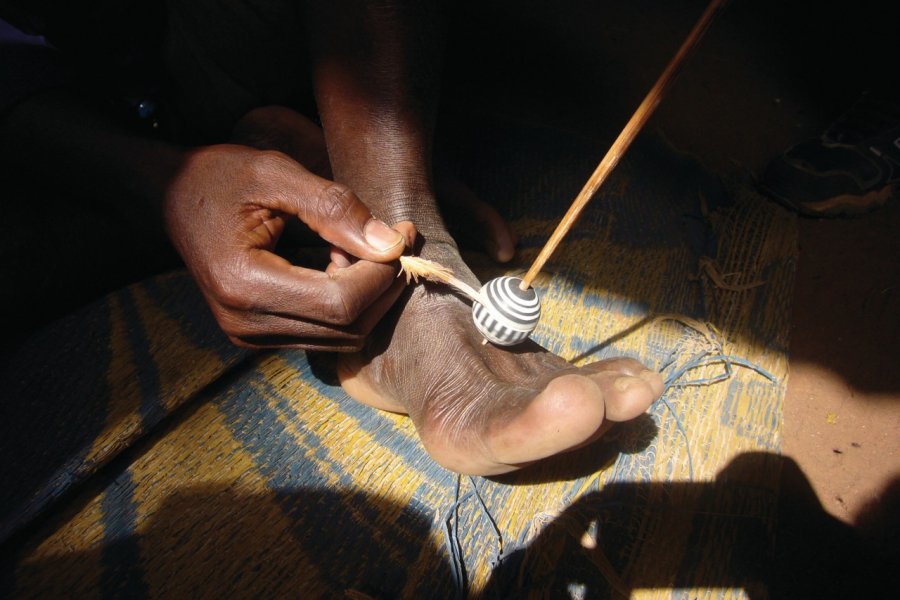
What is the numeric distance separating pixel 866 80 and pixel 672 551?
93.2 inches

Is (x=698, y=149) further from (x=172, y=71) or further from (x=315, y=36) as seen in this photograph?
(x=172, y=71)

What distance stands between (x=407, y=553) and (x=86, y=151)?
99 centimetres

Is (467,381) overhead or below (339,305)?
below

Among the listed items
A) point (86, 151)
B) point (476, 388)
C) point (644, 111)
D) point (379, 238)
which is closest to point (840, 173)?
point (644, 111)

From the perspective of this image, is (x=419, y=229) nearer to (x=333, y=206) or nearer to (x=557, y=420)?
(x=333, y=206)

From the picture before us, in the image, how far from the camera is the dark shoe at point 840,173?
1579 millimetres

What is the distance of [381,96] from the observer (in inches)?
37.4

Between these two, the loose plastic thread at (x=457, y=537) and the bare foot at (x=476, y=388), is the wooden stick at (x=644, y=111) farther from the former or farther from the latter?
the loose plastic thread at (x=457, y=537)

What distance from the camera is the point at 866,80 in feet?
6.81

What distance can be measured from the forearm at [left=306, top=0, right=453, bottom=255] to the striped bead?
265 mm

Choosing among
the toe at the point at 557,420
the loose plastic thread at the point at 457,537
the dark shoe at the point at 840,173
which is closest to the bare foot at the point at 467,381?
the toe at the point at 557,420

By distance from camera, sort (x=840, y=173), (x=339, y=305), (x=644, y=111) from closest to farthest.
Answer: (x=644, y=111) → (x=339, y=305) → (x=840, y=173)

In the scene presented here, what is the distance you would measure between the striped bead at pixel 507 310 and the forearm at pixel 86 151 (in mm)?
639

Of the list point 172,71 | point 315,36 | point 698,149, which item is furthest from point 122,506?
point 698,149
